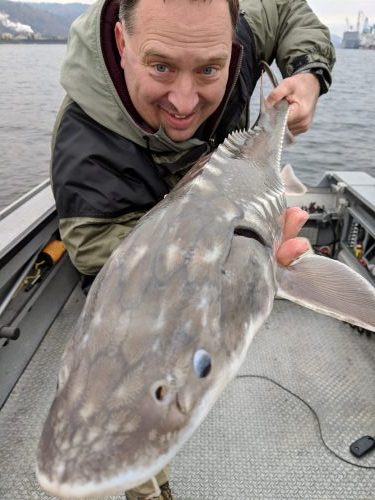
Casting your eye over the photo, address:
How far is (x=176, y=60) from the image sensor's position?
2.02 m

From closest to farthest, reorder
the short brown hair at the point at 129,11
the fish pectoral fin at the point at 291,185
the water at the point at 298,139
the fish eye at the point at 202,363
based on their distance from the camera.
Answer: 1. the fish eye at the point at 202,363
2. the short brown hair at the point at 129,11
3. the fish pectoral fin at the point at 291,185
4. the water at the point at 298,139

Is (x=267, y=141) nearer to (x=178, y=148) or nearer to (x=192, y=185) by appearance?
(x=178, y=148)

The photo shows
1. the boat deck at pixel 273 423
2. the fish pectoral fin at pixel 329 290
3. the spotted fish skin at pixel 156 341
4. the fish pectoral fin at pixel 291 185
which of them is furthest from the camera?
the fish pectoral fin at pixel 291 185

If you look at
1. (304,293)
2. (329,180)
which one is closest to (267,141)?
(304,293)

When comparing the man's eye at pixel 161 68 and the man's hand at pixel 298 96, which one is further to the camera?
the man's hand at pixel 298 96

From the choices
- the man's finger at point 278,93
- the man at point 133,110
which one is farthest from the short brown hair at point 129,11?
the man's finger at point 278,93

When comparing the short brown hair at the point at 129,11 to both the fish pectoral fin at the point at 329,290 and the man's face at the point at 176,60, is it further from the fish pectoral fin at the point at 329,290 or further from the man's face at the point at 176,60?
the fish pectoral fin at the point at 329,290

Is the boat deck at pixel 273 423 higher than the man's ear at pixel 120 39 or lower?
lower

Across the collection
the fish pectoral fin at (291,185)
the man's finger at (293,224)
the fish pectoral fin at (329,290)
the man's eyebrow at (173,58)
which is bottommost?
the fish pectoral fin at (291,185)

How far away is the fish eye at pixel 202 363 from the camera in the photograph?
1.28 m

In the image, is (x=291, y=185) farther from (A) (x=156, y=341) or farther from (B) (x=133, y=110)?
(A) (x=156, y=341)

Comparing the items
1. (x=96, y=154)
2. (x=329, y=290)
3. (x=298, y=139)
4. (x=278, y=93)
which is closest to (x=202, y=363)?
(x=329, y=290)

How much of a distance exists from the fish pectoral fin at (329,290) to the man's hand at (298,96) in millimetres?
1201

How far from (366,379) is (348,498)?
910mm
